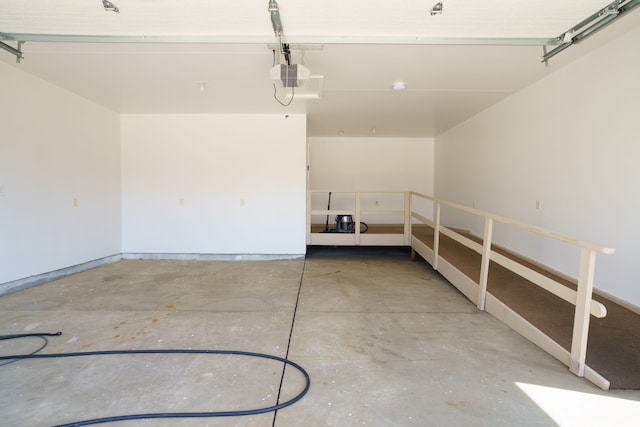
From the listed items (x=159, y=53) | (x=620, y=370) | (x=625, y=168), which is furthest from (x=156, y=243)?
(x=625, y=168)

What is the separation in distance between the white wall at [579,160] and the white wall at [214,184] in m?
3.29

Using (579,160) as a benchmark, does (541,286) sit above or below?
below

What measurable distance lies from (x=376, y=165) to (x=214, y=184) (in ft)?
13.7

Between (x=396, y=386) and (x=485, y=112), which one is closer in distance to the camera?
(x=396, y=386)

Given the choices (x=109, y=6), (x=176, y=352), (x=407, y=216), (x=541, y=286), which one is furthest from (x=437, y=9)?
(x=407, y=216)

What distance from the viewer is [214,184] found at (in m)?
5.43

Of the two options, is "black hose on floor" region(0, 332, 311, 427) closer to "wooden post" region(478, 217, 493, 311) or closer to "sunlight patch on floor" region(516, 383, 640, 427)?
"sunlight patch on floor" region(516, 383, 640, 427)

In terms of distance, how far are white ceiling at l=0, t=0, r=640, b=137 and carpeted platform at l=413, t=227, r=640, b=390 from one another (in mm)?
2340

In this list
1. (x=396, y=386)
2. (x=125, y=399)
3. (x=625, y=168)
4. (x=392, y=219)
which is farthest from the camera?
(x=392, y=219)

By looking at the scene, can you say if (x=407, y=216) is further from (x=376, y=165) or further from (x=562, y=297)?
(x=562, y=297)

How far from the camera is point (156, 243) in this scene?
5508 millimetres

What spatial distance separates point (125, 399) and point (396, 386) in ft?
5.54

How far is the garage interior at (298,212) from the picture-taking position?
6.31 ft

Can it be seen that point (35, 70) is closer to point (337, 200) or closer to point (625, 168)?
point (337, 200)
